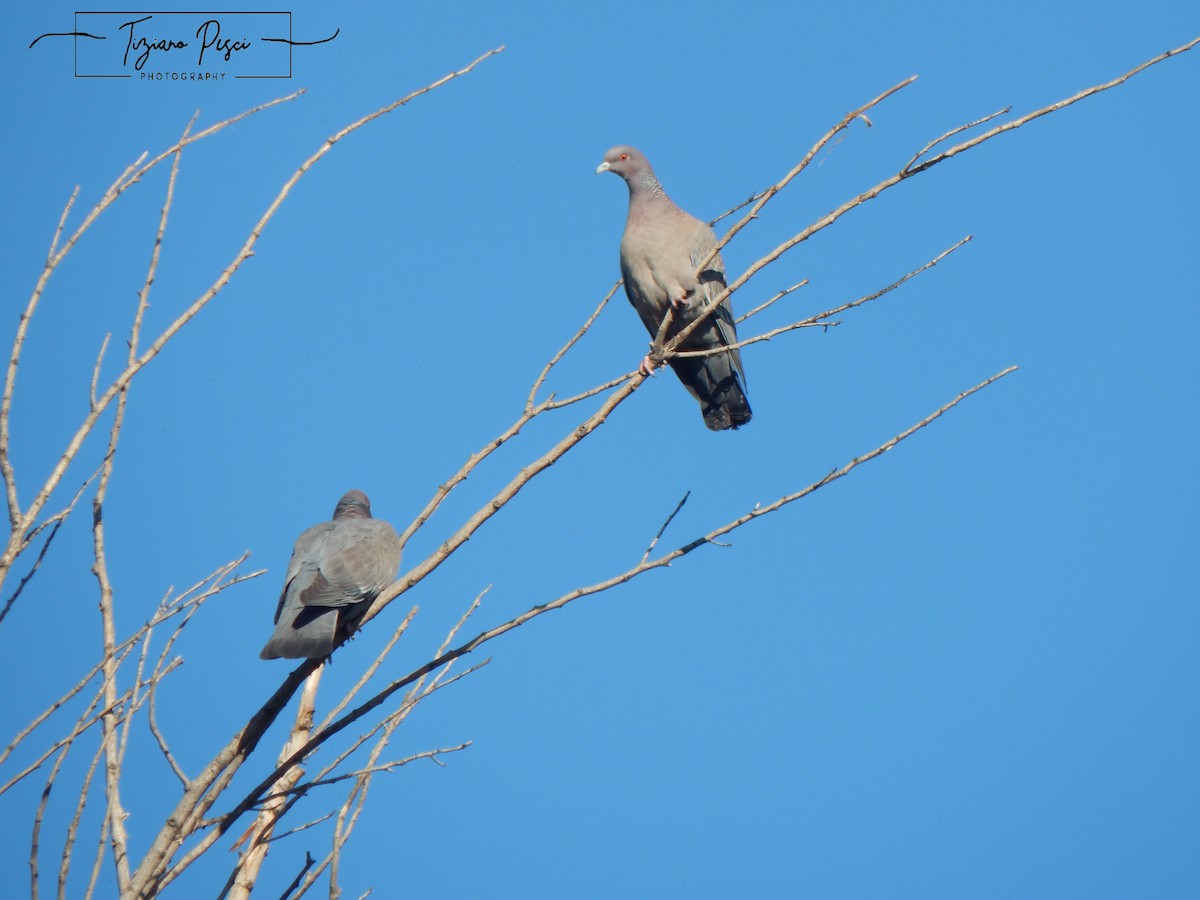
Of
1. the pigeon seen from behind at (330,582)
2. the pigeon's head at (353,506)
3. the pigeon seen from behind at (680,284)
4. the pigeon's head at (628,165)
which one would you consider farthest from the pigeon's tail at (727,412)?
the pigeon seen from behind at (330,582)

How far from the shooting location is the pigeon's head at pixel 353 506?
533cm

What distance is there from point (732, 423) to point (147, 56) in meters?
3.17

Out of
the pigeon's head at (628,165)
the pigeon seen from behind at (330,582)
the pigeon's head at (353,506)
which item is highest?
the pigeon's head at (628,165)

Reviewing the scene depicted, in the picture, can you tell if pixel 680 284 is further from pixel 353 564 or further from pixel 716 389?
pixel 353 564

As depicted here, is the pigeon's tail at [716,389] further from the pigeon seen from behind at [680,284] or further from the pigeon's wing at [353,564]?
the pigeon's wing at [353,564]

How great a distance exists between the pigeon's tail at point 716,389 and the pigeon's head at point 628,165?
106 centimetres

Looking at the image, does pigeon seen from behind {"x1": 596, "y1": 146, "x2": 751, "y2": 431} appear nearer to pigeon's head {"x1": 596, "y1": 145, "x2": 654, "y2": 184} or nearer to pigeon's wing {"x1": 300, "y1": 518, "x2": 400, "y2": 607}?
pigeon's head {"x1": 596, "y1": 145, "x2": 654, "y2": 184}

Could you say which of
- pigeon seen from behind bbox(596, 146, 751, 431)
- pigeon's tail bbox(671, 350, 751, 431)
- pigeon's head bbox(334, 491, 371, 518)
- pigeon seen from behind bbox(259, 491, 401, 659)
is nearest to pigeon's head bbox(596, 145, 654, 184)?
pigeon seen from behind bbox(596, 146, 751, 431)

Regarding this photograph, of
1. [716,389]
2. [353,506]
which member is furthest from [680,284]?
[353,506]

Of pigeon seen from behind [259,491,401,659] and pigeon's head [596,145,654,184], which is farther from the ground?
pigeon's head [596,145,654,184]

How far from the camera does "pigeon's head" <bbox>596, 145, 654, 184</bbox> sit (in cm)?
635

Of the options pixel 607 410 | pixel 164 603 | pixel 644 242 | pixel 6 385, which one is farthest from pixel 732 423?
pixel 6 385

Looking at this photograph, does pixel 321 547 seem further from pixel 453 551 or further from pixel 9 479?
pixel 9 479

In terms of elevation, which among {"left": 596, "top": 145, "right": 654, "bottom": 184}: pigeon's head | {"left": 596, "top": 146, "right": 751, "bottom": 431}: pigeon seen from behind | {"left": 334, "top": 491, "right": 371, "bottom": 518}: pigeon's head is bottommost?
→ {"left": 334, "top": 491, "right": 371, "bottom": 518}: pigeon's head
